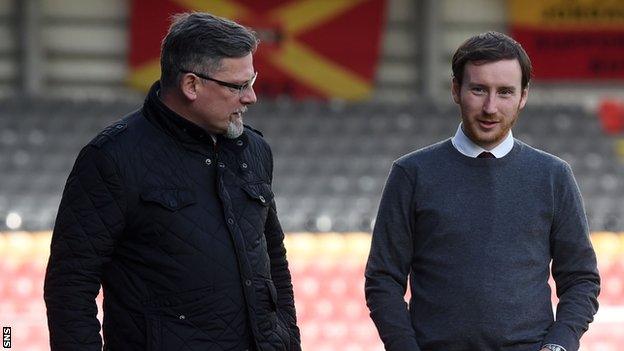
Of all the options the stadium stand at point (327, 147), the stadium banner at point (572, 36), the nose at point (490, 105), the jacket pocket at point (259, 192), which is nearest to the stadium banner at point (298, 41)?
the stadium stand at point (327, 147)

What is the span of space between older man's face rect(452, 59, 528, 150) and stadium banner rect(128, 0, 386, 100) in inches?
430

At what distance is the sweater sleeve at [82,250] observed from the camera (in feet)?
7.63

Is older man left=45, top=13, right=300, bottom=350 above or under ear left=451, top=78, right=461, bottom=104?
under

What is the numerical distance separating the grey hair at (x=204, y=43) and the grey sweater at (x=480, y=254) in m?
0.39

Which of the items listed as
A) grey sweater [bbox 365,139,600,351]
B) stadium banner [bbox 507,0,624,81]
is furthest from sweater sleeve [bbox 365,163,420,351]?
stadium banner [bbox 507,0,624,81]

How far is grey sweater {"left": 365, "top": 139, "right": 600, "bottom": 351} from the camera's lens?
2.44 metres

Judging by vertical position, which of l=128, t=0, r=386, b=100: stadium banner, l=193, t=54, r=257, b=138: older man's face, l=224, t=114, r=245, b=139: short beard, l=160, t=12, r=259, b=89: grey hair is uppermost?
l=160, t=12, r=259, b=89: grey hair

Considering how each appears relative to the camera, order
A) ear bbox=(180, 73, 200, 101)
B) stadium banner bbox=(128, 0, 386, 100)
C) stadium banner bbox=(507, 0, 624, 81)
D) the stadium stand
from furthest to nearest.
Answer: stadium banner bbox=(507, 0, 624, 81) → stadium banner bbox=(128, 0, 386, 100) → the stadium stand → ear bbox=(180, 73, 200, 101)

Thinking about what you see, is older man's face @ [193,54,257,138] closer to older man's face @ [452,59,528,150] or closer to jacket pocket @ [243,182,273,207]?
jacket pocket @ [243,182,273,207]

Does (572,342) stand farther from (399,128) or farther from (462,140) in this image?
(399,128)

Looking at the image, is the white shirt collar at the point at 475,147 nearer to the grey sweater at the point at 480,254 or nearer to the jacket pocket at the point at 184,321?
the grey sweater at the point at 480,254

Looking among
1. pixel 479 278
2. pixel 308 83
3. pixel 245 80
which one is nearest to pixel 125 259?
pixel 245 80

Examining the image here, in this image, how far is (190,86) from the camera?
243cm

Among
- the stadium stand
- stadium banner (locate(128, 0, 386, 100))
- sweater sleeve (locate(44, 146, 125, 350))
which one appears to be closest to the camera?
sweater sleeve (locate(44, 146, 125, 350))
